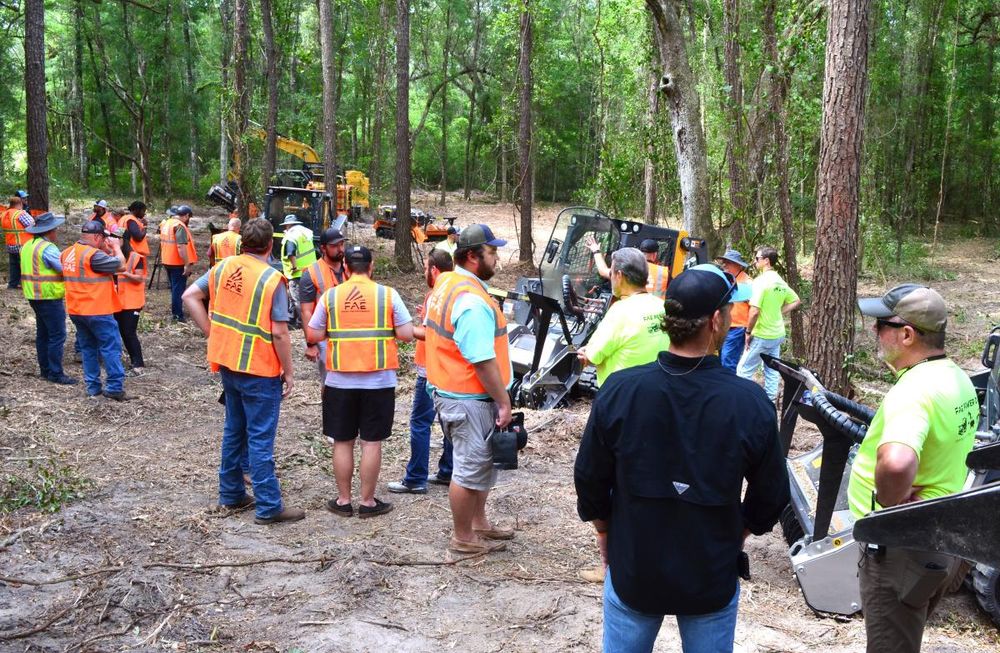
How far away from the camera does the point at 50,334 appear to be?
8.99 m

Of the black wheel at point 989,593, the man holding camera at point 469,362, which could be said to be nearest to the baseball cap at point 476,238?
the man holding camera at point 469,362

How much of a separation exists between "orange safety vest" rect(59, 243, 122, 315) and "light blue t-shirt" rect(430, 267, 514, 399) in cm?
522

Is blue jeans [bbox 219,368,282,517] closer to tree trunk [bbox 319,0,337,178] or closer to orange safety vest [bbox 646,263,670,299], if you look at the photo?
orange safety vest [bbox 646,263,670,299]

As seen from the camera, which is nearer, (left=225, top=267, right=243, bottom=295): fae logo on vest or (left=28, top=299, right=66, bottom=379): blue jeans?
(left=225, top=267, right=243, bottom=295): fae logo on vest

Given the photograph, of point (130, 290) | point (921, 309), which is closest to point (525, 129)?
point (130, 290)

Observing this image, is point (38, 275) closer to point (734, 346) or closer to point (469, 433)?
point (469, 433)

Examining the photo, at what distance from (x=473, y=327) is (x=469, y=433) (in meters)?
0.65

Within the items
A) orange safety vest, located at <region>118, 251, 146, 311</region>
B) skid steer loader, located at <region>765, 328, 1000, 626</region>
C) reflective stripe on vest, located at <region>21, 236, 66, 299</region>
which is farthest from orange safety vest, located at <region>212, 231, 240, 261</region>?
skid steer loader, located at <region>765, 328, 1000, 626</region>

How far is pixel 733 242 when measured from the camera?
48.7ft

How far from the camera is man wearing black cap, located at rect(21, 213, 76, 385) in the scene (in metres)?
8.64

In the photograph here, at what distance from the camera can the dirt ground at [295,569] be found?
410cm

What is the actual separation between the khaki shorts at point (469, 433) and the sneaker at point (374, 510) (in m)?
1.10

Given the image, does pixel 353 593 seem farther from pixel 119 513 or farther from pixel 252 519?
pixel 119 513

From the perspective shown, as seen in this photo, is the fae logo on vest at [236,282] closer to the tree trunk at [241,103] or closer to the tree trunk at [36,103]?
the tree trunk at [36,103]
